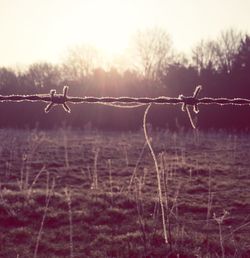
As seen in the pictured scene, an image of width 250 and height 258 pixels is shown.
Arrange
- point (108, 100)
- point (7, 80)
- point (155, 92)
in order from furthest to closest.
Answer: point (7, 80) < point (155, 92) < point (108, 100)

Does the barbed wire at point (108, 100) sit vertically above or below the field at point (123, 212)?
above

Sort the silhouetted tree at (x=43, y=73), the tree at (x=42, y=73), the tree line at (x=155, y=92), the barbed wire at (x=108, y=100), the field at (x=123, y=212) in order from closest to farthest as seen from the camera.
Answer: the barbed wire at (x=108, y=100) → the field at (x=123, y=212) → the tree line at (x=155, y=92) → the silhouetted tree at (x=43, y=73) → the tree at (x=42, y=73)

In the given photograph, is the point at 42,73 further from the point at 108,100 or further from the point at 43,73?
the point at 108,100

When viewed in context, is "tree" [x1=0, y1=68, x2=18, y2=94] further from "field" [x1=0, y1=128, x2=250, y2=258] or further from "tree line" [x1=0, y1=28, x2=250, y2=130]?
"field" [x1=0, y1=128, x2=250, y2=258]

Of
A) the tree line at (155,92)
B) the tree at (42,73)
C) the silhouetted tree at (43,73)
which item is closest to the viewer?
the tree line at (155,92)

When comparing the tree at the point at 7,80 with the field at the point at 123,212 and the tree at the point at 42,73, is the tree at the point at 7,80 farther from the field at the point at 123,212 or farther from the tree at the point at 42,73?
the field at the point at 123,212

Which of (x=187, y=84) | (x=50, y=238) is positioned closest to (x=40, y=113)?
(x=187, y=84)

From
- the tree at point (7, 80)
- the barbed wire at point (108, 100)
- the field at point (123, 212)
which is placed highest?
the tree at point (7, 80)

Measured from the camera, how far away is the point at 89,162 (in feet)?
45.9

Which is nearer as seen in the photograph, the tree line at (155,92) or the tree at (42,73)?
the tree line at (155,92)

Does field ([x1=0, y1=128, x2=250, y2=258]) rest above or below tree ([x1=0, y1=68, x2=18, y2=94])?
below

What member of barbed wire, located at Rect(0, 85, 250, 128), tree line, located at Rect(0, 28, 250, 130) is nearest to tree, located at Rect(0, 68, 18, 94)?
tree line, located at Rect(0, 28, 250, 130)

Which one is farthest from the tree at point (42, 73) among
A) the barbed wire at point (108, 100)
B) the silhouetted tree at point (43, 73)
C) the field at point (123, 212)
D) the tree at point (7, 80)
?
the barbed wire at point (108, 100)

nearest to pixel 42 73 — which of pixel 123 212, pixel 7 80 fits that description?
pixel 7 80
